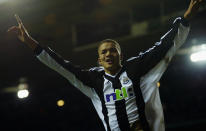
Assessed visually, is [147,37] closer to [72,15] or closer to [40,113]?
Answer: [72,15]

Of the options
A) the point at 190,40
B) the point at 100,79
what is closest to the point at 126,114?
the point at 100,79

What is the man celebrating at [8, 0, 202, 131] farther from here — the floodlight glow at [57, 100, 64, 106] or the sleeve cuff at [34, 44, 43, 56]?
the floodlight glow at [57, 100, 64, 106]

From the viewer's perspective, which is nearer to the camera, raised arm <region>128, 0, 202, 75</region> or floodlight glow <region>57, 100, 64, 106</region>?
A: raised arm <region>128, 0, 202, 75</region>

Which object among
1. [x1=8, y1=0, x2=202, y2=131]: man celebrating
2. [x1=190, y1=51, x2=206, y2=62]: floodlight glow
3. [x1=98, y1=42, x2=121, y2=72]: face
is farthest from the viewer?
[x1=190, y1=51, x2=206, y2=62]: floodlight glow

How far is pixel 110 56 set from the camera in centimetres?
260

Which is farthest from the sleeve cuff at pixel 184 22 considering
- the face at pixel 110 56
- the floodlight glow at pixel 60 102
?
the floodlight glow at pixel 60 102

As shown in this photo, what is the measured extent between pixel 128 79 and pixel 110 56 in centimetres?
27

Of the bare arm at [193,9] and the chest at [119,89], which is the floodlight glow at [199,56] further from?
the chest at [119,89]

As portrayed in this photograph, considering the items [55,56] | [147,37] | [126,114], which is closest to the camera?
[126,114]

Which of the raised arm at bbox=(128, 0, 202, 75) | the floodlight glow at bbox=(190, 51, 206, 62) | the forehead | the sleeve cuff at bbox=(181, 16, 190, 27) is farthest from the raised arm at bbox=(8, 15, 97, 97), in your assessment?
the floodlight glow at bbox=(190, 51, 206, 62)

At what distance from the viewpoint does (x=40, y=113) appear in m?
12.5

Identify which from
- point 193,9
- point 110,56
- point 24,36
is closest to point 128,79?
point 110,56

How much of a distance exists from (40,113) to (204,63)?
6.96m

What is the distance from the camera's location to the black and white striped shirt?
244 cm
